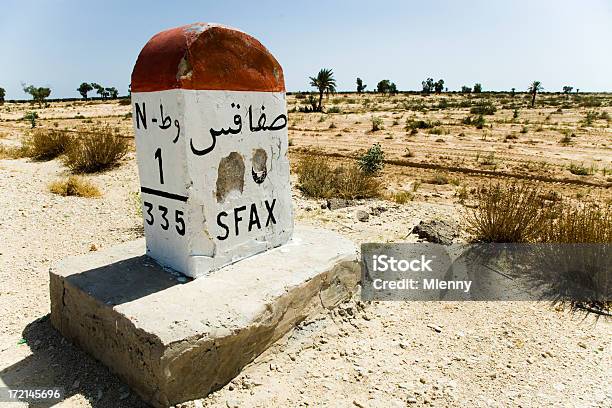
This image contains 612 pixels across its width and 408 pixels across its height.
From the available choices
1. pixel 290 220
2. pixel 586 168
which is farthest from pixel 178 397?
pixel 586 168

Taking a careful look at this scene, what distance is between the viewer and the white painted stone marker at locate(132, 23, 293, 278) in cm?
299

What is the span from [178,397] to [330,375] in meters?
1.01

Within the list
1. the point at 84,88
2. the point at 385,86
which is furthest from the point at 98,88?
the point at 385,86

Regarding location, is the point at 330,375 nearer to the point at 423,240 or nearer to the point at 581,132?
the point at 423,240

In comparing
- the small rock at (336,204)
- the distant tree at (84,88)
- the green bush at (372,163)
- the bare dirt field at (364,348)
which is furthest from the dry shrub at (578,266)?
the distant tree at (84,88)

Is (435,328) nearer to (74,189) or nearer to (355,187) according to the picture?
(355,187)

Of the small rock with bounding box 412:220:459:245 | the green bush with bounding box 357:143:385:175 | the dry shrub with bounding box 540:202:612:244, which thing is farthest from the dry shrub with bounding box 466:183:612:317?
the green bush with bounding box 357:143:385:175

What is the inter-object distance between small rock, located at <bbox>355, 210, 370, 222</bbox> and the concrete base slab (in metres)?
2.25

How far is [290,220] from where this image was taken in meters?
4.01

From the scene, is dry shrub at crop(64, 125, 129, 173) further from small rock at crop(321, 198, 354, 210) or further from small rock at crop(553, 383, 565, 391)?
small rock at crop(553, 383, 565, 391)

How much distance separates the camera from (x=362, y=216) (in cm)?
616

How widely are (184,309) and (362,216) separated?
148 inches
